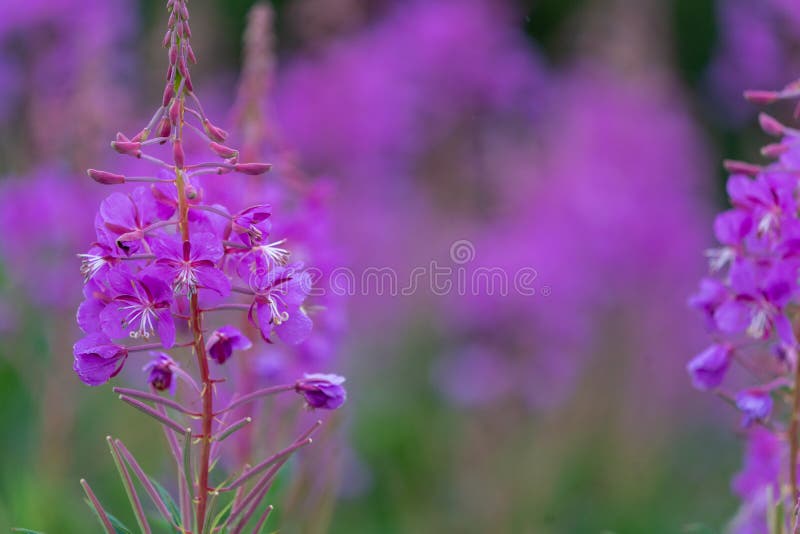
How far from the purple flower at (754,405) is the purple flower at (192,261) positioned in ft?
3.81

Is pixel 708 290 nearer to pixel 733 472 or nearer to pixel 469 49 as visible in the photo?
pixel 733 472

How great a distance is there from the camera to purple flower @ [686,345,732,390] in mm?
2316

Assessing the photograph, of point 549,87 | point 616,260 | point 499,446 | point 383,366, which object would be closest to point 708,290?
point 499,446

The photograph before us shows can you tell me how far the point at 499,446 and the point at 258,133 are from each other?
2.87 meters

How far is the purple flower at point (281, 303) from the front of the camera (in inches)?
74.4

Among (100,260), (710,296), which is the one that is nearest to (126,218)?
(100,260)

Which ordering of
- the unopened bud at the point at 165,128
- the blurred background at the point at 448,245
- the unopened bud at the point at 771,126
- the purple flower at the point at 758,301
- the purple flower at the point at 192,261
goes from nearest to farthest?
the purple flower at the point at 192,261, the unopened bud at the point at 165,128, the purple flower at the point at 758,301, the unopened bud at the point at 771,126, the blurred background at the point at 448,245

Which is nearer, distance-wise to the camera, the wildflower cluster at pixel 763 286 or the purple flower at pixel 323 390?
the purple flower at pixel 323 390

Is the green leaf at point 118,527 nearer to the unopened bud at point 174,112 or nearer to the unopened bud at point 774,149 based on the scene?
the unopened bud at point 174,112

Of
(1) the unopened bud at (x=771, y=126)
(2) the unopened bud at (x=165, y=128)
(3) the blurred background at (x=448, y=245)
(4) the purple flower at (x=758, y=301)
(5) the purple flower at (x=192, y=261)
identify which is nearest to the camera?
(5) the purple flower at (x=192, y=261)

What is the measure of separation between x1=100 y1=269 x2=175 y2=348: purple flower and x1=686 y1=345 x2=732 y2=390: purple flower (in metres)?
1.19

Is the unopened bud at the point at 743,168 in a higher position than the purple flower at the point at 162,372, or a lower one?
higher

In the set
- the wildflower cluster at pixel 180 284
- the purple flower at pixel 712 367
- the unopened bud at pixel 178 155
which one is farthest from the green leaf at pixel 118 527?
the purple flower at pixel 712 367

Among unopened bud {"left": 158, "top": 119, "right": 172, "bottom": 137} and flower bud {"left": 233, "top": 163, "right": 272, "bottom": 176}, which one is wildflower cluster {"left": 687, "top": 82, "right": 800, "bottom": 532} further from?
unopened bud {"left": 158, "top": 119, "right": 172, "bottom": 137}
